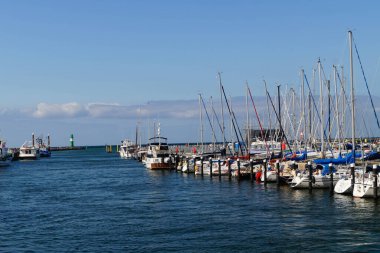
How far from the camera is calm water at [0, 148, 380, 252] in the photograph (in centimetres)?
3212

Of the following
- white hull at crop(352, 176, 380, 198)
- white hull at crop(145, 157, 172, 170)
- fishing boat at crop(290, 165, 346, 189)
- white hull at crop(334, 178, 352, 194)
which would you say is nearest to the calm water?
white hull at crop(352, 176, 380, 198)

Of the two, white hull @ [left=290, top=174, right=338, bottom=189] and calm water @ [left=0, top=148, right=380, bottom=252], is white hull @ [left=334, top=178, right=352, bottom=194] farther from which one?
white hull @ [left=290, top=174, right=338, bottom=189]

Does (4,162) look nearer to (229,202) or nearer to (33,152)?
(33,152)

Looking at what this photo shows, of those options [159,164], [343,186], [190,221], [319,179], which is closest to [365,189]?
[343,186]

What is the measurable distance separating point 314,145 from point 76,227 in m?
52.7

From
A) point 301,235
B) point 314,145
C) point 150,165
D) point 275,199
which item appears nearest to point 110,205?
point 275,199

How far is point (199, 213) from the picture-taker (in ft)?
143

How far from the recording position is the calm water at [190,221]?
32.1 m

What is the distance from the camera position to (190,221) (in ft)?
131

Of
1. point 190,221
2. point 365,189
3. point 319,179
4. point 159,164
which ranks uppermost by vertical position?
point 159,164

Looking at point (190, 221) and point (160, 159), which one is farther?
point (160, 159)

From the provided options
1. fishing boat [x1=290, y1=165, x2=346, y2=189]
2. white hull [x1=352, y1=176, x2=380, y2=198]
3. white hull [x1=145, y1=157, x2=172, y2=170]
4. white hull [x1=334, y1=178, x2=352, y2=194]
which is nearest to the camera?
white hull [x1=352, y1=176, x2=380, y2=198]

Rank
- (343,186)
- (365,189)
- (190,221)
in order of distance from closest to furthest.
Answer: (190,221)
(365,189)
(343,186)

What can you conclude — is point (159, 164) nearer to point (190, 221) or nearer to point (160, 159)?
point (160, 159)
